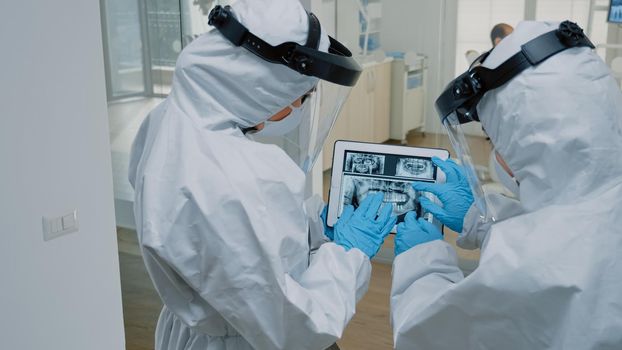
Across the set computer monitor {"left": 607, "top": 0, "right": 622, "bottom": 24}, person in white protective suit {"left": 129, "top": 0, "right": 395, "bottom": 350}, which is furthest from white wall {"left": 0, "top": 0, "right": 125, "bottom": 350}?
computer monitor {"left": 607, "top": 0, "right": 622, "bottom": 24}

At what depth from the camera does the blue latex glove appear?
6.01 ft

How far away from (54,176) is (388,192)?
1.06 metres

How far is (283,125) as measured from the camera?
66.3 inches

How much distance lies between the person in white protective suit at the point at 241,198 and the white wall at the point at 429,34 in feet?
7.12

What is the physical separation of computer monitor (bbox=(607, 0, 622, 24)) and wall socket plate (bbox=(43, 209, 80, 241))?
8.28 ft

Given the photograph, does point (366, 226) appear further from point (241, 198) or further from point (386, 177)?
point (241, 198)

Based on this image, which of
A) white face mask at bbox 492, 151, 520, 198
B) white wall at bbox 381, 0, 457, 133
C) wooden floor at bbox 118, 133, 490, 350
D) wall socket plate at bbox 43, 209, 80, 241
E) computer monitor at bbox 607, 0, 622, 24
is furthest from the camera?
white wall at bbox 381, 0, 457, 133

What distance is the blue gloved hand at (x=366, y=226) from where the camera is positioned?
174cm

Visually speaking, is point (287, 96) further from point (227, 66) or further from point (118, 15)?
point (118, 15)

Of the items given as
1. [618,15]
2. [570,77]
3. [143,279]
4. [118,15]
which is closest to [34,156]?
[118,15]

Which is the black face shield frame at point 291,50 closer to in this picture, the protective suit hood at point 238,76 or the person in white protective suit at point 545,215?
the protective suit hood at point 238,76

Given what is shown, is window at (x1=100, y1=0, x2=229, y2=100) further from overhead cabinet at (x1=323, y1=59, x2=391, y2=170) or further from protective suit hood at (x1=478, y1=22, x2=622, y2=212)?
protective suit hood at (x1=478, y1=22, x2=622, y2=212)

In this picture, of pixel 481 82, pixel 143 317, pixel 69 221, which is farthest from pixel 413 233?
pixel 143 317

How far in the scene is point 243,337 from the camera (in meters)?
1.56
